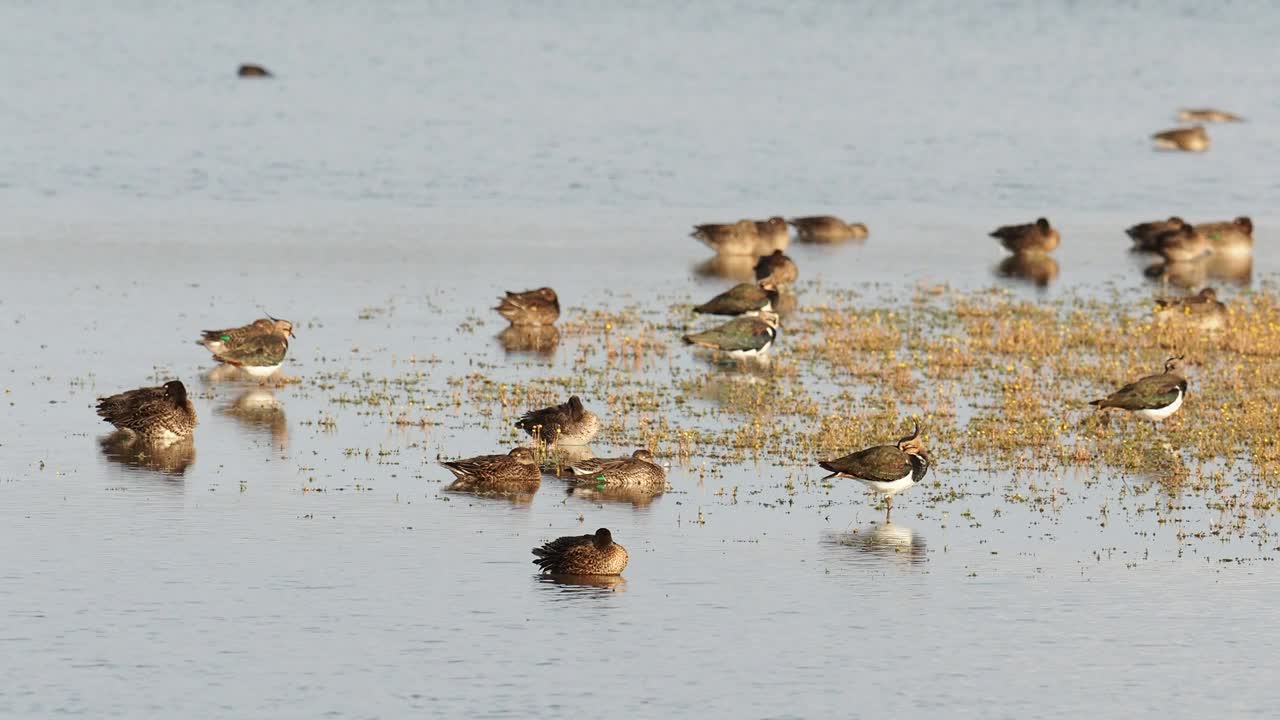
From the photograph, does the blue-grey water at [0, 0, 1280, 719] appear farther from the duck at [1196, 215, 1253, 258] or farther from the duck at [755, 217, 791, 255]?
the duck at [1196, 215, 1253, 258]

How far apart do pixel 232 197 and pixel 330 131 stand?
16139 mm

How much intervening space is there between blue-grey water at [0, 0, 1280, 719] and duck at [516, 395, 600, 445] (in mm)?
686

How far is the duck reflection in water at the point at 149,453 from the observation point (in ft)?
79.6

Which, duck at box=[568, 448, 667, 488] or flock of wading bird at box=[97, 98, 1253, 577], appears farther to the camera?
duck at box=[568, 448, 667, 488]

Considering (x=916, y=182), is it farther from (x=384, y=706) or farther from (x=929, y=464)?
(x=384, y=706)

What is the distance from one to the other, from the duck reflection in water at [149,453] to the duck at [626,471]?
4650mm

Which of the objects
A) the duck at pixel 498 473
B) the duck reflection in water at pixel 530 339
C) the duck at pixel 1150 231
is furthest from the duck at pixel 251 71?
the duck at pixel 498 473

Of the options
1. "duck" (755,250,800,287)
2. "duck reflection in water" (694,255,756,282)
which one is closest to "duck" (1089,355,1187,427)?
"duck" (755,250,800,287)

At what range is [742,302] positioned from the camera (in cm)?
3581

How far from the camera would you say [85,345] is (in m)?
32.5

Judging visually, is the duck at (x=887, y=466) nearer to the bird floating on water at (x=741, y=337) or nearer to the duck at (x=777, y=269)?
the bird floating on water at (x=741, y=337)

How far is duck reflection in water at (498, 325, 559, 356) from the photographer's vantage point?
3356cm

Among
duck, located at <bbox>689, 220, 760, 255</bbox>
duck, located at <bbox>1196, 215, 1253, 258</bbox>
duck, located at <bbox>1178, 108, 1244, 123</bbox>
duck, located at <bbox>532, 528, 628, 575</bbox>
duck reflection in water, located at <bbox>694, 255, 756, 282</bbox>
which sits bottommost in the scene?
duck, located at <bbox>532, 528, 628, 575</bbox>

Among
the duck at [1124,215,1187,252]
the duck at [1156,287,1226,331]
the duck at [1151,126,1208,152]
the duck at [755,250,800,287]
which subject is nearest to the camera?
the duck at [1156,287,1226,331]
